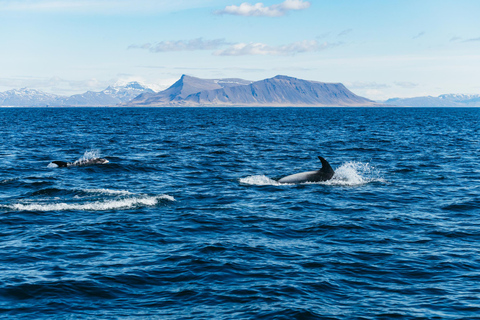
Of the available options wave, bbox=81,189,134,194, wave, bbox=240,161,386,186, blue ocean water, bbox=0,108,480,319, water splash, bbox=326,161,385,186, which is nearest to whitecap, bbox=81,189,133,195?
wave, bbox=81,189,134,194

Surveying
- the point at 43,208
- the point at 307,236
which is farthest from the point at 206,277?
the point at 43,208

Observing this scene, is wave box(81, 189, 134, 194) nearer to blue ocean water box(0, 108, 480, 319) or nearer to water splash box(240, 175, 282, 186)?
blue ocean water box(0, 108, 480, 319)

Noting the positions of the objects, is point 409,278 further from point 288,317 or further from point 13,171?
point 13,171

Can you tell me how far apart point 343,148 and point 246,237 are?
1440 inches

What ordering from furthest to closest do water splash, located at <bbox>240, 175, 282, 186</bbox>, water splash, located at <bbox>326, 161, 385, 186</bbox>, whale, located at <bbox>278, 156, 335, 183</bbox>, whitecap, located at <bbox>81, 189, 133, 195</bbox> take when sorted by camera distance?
water splash, located at <bbox>326, 161, 385, 186</bbox> < whale, located at <bbox>278, 156, 335, 183</bbox> < water splash, located at <bbox>240, 175, 282, 186</bbox> < whitecap, located at <bbox>81, 189, 133, 195</bbox>

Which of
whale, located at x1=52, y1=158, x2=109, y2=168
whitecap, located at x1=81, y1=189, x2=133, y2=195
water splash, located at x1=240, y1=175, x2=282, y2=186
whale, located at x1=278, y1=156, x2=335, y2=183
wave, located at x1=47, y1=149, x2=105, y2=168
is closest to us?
whitecap, located at x1=81, y1=189, x2=133, y2=195

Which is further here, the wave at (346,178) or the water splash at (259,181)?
the wave at (346,178)

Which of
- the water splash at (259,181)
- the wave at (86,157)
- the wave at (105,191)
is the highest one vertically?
the wave at (86,157)

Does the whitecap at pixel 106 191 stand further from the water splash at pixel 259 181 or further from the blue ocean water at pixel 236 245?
the water splash at pixel 259 181

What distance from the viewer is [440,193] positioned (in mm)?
27750

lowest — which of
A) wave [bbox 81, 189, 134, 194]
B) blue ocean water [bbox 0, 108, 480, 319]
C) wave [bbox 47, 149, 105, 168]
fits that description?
blue ocean water [bbox 0, 108, 480, 319]

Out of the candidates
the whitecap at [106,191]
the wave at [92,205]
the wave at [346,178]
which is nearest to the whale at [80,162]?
the whitecap at [106,191]

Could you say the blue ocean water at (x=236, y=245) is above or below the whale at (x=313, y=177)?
below

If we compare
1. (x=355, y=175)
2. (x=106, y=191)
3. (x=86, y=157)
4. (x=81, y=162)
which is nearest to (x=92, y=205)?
(x=106, y=191)
